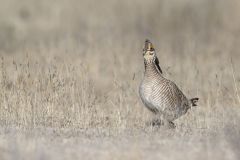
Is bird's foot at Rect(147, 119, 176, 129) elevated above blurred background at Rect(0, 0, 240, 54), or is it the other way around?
blurred background at Rect(0, 0, 240, 54)

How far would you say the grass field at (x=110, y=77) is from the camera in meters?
10.0

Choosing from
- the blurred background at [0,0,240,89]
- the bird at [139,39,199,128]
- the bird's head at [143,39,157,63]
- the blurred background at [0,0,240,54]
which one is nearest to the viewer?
the bird at [139,39,199,128]

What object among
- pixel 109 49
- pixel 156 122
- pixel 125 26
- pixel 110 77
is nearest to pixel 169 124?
pixel 156 122

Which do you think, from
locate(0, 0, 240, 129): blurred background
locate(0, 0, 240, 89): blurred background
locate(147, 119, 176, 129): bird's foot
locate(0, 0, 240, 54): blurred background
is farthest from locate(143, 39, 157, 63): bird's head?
locate(0, 0, 240, 54): blurred background

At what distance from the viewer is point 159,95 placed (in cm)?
1175

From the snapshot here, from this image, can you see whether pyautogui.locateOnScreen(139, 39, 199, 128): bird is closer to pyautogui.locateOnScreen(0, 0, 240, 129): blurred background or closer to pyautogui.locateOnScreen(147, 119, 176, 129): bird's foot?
pyautogui.locateOnScreen(147, 119, 176, 129): bird's foot

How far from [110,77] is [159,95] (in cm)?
639

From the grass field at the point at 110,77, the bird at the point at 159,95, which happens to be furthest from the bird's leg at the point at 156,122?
the grass field at the point at 110,77

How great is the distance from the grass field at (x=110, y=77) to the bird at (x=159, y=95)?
0.86 ft

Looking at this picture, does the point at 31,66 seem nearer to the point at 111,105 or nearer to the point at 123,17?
the point at 111,105

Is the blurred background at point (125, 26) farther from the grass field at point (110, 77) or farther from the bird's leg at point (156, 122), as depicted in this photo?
the bird's leg at point (156, 122)

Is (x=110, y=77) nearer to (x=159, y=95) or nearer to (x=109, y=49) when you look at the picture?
(x=109, y=49)

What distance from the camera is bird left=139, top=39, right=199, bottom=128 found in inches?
462

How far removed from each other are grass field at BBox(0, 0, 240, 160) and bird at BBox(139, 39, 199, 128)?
261mm
